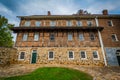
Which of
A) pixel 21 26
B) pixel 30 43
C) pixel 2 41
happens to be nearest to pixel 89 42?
pixel 30 43

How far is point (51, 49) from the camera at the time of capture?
17312mm

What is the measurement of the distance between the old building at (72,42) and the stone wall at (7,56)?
104 centimetres

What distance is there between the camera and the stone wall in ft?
49.3

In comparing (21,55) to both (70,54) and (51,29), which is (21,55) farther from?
(70,54)

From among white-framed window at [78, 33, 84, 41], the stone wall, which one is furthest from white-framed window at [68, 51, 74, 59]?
the stone wall

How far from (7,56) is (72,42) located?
11058 millimetres

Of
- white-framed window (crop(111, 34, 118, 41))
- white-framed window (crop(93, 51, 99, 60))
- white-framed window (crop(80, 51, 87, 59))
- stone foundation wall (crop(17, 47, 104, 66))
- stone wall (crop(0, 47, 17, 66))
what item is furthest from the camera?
white-framed window (crop(111, 34, 118, 41))

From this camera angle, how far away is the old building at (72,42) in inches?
655

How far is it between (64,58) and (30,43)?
672 cm

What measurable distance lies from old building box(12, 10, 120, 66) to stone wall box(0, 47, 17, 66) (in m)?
1.04

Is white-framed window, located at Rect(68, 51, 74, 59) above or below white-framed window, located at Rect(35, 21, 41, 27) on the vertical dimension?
below

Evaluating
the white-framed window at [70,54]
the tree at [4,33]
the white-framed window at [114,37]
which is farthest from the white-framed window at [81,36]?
the tree at [4,33]

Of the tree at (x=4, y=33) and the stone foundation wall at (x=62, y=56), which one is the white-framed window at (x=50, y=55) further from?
the tree at (x=4, y=33)

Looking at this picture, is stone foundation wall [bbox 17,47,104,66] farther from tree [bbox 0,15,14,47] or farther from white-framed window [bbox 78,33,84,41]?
tree [bbox 0,15,14,47]
